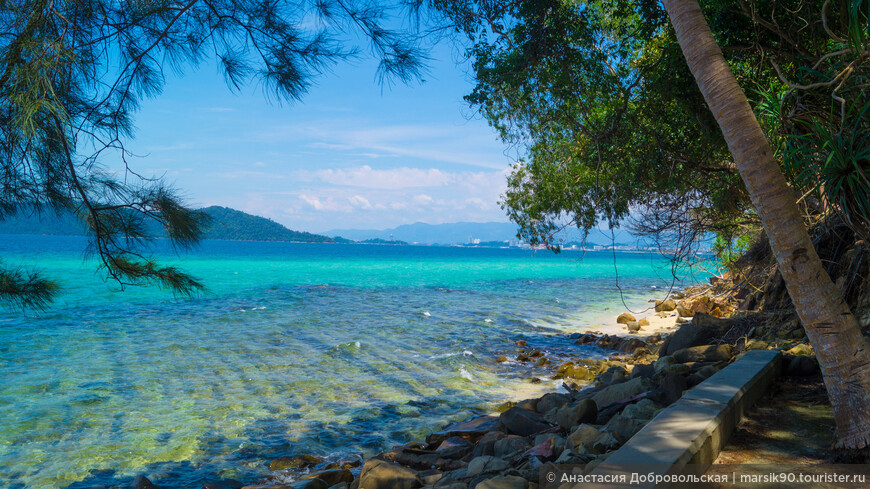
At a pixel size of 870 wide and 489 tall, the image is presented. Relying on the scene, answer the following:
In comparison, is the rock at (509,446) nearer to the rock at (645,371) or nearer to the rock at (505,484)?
the rock at (505,484)

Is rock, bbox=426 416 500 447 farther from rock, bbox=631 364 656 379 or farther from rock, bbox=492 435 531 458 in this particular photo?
rock, bbox=631 364 656 379

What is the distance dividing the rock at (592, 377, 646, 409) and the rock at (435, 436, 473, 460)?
5.40 ft

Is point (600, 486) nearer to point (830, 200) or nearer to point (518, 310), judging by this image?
point (830, 200)

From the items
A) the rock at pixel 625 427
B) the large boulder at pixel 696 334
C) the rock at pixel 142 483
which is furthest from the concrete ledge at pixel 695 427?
the rock at pixel 142 483

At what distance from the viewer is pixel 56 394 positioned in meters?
9.97

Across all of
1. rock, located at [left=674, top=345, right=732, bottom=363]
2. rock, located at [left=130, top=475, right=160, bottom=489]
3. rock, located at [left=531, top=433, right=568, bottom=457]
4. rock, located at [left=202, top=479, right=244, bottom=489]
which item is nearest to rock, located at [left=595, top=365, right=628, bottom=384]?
rock, located at [left=674, top=345, right=732, bottom=363]

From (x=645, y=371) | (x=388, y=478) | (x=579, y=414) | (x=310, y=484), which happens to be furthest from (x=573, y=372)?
(x=310, y=484)

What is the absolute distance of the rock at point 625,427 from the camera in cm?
438

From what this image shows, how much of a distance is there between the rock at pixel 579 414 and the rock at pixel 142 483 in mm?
4646

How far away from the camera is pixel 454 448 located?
6.27m

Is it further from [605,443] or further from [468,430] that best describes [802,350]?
[468,430]

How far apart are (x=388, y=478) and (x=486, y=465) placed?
3.17ft

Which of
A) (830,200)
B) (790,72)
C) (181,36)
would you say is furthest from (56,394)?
(790,72)

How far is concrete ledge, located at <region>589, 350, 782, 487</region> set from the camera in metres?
2.94
